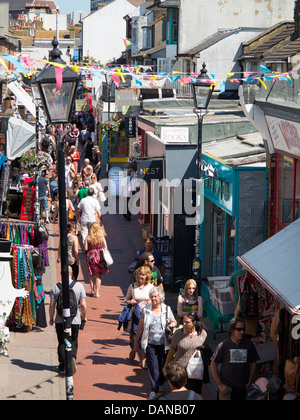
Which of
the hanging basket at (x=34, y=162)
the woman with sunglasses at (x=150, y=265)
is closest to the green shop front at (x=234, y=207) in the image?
the woman with sunglasses at (x=150, y=265)

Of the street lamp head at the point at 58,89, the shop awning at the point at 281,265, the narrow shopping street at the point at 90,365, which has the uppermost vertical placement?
the street lamp head at the point at 58,89

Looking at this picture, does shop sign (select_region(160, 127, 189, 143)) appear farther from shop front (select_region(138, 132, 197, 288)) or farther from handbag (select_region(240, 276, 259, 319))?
handbag (select_region(240, 276, 259, 319))

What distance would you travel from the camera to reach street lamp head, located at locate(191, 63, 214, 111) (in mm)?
14141

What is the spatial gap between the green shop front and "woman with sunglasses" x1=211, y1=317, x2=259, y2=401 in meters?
5.05

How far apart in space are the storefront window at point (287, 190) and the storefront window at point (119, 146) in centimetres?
2250

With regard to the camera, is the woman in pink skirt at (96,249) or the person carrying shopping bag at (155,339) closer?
the person carrying shopping bag at (155,339)

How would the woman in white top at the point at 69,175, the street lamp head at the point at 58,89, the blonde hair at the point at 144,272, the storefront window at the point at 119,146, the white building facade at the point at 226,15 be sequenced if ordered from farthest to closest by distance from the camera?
1. the white building facade at the point at 226,15
2. the storefront window at the point at 119,146
3. the woman in white top at the point at 69,175
4. the blonde hair at the point at 144,272
5. the street lamp head at the point at 58,89

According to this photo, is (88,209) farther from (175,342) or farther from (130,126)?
(130,126)

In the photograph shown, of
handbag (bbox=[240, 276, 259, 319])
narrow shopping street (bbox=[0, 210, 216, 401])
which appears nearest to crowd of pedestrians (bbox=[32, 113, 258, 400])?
narrow shopping street (bbox=[0, 210, 216, 401])

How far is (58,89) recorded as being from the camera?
29.0 ft

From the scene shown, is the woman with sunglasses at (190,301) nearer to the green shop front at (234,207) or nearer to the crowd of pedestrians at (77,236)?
the crowd of pedestrians at (77,236)

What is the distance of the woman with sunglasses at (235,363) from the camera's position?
9289mm

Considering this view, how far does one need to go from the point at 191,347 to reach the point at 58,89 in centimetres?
364

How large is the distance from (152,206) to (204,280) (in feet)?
20.5
